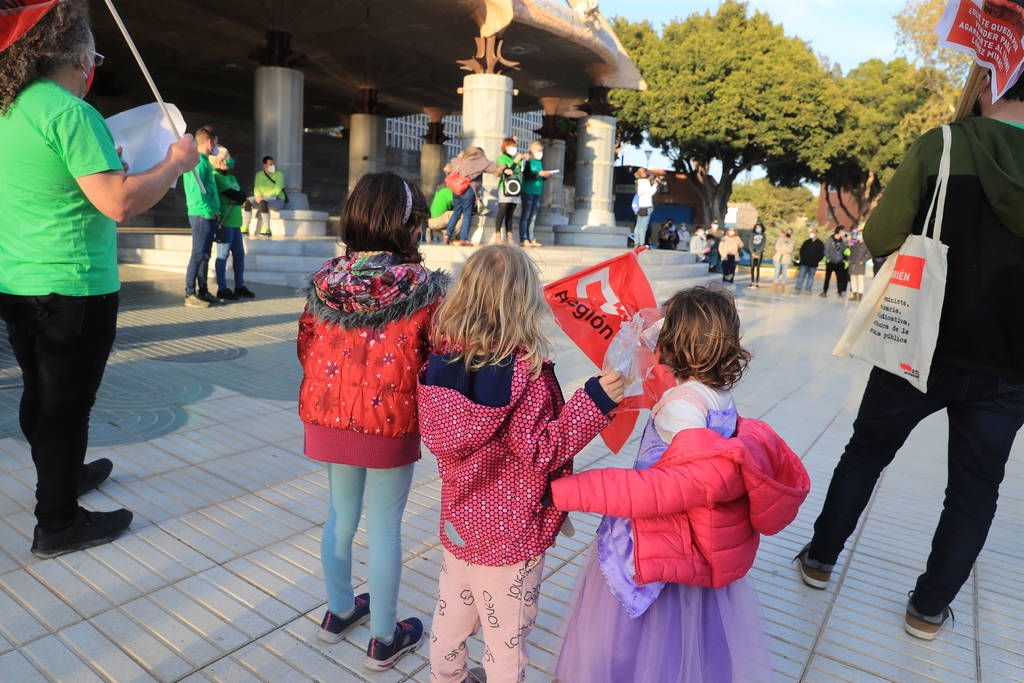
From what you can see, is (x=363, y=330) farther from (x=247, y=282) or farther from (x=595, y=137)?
(x=595, y=137)

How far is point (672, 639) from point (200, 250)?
302 inches

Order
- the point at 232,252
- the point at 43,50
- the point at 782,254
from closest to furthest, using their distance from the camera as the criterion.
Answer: the point at 43,50, the point at 232,252, the point at 782,254

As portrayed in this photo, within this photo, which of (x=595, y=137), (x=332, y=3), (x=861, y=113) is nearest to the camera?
(x=332, y=3)

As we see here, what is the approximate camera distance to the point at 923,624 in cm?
274

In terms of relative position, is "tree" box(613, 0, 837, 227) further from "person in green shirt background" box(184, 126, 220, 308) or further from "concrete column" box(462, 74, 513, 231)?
"person in green shirt background" box(184, 126, 220, 308)

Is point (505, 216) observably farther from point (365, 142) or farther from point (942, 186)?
point (942, 186)

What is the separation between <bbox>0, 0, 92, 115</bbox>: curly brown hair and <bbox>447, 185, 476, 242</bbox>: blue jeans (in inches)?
367

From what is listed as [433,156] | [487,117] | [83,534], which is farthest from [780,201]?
[83,534]

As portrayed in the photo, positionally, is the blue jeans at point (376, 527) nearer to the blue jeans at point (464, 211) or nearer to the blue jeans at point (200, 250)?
the blue jeans at point (200, 250)

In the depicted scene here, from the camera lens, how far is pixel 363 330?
7.00 ft

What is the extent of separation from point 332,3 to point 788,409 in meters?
12.2

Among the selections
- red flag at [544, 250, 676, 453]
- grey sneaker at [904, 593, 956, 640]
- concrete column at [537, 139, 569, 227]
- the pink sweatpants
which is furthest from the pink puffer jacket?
concrete column at [537, 139, 569, 227]

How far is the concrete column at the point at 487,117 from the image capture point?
43.5ft

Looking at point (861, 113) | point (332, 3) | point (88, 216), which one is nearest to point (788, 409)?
point (88, 216)
